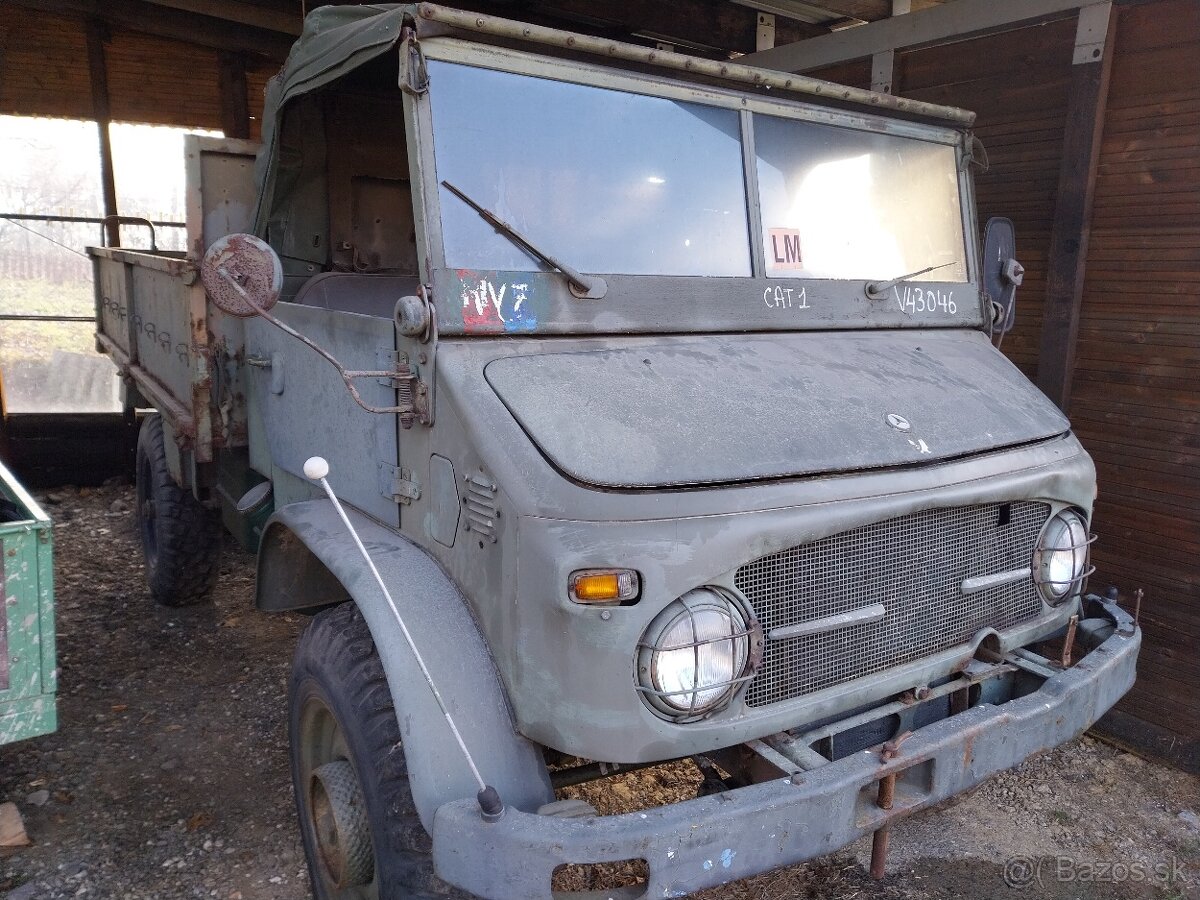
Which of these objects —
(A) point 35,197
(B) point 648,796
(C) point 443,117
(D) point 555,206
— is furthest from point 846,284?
(A) point 35,197

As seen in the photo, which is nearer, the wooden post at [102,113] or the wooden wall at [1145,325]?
the wooden wall at [1145,325]

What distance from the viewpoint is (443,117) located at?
2326mm

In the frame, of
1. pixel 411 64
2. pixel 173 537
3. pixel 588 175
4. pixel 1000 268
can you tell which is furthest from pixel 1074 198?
pixel 173 537

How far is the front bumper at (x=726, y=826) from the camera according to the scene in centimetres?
174

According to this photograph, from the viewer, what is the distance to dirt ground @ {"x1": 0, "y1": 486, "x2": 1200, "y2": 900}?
9.61 ft

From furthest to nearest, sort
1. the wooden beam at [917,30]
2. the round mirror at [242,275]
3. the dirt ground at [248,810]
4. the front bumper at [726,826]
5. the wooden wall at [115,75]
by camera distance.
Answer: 1. the wooden wall at [115,75]
2. the wooden beam at [917,30]
3. the dirt ground at [248,810]
4. the round mirror at [242,275]
5. the front bumper at [726,826]

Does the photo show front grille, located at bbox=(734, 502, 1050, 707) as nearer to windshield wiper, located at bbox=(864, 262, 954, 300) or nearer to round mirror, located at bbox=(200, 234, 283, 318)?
windshield wiper, located at bbox=(864, 262, 954, 300)

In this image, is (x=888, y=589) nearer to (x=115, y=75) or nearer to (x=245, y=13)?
(x=245, y=13)

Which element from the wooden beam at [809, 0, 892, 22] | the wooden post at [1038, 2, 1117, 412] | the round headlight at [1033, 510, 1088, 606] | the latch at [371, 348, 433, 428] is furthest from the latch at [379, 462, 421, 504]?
the wooden beam at [809, 0, 892, 22]

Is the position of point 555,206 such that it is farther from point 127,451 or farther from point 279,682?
point 127,451

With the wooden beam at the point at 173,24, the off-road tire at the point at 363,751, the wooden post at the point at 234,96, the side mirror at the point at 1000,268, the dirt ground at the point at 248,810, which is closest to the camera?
the off-road tire at the point at 363,751

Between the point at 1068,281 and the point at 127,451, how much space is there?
6750 mm

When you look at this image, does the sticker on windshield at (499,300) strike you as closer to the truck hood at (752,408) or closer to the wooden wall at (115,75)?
the truck hood at (752,408)

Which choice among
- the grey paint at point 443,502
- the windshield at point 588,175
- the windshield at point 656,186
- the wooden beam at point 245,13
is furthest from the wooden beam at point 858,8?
the grey paint at point 443,502
